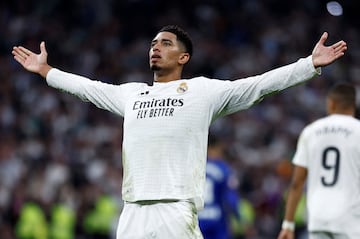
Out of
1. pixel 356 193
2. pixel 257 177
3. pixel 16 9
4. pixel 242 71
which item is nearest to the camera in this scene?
pixel 356 193

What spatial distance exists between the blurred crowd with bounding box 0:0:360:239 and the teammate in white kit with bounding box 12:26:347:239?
7727 mm

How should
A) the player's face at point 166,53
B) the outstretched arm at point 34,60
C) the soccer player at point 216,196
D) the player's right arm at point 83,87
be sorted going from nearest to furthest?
the player's face at point 166,53 < the player's right arm at point 83,87 < the outstretched arm at point 34,60 < the soccer player at point 216,196

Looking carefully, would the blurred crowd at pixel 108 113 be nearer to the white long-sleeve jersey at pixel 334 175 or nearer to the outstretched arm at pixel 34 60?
the white long-sleeve jersey at pixel 334 175

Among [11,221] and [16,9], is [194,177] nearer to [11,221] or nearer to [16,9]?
[11,221]

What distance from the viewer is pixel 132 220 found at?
21.7ft

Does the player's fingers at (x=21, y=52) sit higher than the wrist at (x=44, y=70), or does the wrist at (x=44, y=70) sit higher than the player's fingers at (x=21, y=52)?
the player's fingers at (x=21, y=52)

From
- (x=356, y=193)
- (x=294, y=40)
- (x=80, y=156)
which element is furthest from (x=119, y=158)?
(x=356, y=193)

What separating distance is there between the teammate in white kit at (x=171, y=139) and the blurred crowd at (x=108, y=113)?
773 centimetres

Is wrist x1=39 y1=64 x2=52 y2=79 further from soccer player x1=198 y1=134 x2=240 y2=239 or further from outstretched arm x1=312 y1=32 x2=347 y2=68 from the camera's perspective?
soccer player x1=198 y1=134 x2=240 y2=239

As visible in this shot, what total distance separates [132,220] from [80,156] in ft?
35.8

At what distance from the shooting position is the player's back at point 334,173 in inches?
340

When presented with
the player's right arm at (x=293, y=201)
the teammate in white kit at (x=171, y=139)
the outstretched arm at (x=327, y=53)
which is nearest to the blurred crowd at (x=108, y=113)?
the player's right arm at (x=293, y=201)

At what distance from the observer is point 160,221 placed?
6539 millimetres

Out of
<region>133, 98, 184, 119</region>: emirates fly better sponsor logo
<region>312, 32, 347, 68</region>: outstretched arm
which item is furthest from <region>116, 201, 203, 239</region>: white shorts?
<region>312, 32, 347, 68</region>: outstretched arm
